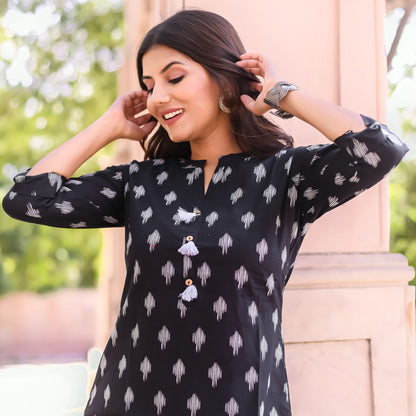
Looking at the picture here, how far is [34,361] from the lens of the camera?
11.4 meters

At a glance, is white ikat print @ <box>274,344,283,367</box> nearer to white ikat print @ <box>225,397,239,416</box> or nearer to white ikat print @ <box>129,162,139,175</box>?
white ikat print @ <box>225,397,239,416</box>

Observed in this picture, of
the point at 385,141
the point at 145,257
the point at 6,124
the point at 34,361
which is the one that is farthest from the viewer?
the point at 34,361

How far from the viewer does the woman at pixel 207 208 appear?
1.77 metres

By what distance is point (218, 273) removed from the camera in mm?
1793

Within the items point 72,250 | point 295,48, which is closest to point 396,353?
point 295,48

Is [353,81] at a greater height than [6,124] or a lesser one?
lesser

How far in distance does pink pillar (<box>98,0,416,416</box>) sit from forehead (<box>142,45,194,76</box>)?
0.51 m

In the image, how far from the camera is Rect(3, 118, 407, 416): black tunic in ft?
5.75

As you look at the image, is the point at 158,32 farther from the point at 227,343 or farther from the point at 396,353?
the point at 396,353

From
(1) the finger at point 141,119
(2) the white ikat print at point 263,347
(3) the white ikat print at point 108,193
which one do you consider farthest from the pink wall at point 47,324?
(2) the white ikat print at point 263,347

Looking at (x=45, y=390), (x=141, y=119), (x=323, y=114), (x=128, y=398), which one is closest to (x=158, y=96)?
(x=141, y=119)

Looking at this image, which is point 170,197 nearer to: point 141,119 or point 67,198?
point 67,198

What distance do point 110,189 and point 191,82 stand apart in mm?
491

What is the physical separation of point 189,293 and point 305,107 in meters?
0.68
